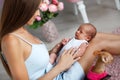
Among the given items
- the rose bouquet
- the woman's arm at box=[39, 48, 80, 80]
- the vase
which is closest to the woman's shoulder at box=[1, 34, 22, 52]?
the woman's arm at box=[39, 48, 80, 80]

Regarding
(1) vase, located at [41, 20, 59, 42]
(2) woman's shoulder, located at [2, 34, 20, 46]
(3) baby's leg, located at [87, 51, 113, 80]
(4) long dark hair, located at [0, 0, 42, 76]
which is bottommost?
(1) vase, located at [41, 20, 59, 42]

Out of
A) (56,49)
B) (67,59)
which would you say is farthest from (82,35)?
(67,59)

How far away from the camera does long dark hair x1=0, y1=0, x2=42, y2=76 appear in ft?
3.51

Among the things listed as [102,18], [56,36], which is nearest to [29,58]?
[56,36]

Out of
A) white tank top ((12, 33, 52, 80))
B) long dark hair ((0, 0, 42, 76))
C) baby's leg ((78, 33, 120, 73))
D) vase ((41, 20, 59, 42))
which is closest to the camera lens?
long dark hair ((0, 0, 42, 76))

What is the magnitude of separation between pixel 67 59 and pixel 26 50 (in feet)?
0.74

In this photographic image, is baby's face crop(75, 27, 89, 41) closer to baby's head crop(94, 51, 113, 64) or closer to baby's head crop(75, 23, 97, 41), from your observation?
baby's head crop(75, 23, 97, 41)

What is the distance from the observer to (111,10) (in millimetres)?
2922

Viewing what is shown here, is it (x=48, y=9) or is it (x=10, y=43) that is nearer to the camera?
(x=10, y=43)

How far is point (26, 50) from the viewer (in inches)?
45.3

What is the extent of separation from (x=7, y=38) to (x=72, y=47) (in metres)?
0.41

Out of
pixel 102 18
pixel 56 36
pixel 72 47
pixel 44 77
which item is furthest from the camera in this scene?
pixel 102 18

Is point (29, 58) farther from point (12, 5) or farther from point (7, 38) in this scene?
point (12, 5)

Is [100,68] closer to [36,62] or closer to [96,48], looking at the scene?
[96,48]
